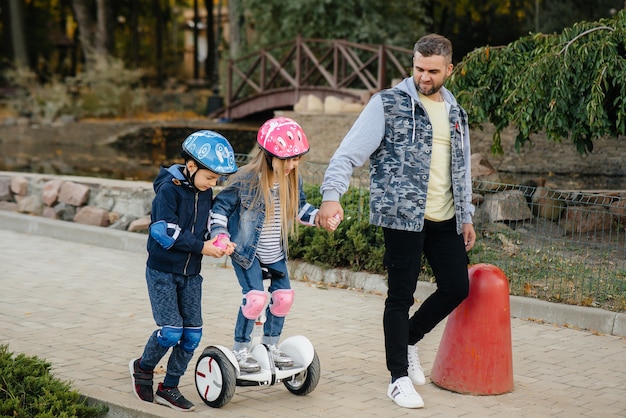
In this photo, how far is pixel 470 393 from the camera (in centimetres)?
513

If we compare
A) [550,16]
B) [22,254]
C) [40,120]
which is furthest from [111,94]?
[22,254]

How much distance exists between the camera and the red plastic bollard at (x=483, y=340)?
5.11 m

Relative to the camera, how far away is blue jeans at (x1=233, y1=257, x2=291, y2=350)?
4.83 metres

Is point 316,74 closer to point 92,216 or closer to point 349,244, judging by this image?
point 92,216

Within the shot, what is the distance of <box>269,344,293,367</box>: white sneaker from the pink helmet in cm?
102

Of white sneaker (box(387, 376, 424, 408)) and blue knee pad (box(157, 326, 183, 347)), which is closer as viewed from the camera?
blue knee pad (box(157, 326, 183, 347))

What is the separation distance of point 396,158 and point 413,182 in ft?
0.49

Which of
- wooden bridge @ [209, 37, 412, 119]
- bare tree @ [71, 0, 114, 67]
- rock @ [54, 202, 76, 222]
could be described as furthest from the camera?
bare tree @ [71, 0, 114, 67]

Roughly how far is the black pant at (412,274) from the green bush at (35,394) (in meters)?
Result: 1.50

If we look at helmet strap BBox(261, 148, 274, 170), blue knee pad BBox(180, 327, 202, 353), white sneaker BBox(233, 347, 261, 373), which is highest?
helmet strap BBox(261, 148, 274, 170)

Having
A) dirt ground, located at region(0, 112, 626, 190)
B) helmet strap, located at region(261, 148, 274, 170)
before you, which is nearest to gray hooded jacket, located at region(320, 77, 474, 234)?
helmet strap, located at region(261, 148, 274, 170)

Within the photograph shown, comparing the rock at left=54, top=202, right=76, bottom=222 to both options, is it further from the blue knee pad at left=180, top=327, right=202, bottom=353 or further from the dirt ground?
the blue knee pad at left=180, top=327, right=202, bottom=353

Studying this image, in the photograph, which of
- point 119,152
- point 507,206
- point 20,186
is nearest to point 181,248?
point 507,206

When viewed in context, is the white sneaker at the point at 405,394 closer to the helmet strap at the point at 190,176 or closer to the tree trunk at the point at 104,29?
the helmet strap at the point at 190,176
